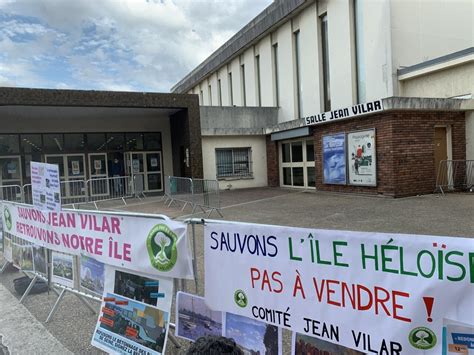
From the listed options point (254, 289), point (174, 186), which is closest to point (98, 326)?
point (254, 289)

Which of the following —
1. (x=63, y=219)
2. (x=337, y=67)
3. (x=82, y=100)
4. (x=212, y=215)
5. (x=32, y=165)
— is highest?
(x=337, y=67)

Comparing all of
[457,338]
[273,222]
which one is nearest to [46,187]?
[457,338]

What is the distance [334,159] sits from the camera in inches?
565

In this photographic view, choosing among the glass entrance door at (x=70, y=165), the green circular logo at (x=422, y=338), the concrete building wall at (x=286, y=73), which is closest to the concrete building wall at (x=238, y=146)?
the concrete building wall at (x=286, y=73)

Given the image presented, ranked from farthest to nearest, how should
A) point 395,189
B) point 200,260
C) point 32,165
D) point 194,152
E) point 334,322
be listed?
point 194,152 < point 395,189 < point 200,260 < point 32,165 < point 334,322

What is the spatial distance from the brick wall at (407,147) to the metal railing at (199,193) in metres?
5.71

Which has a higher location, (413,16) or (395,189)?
(413,16)

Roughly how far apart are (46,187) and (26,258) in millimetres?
1428

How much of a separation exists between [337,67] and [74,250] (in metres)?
15.5

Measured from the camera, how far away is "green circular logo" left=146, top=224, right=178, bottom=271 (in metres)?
3.00

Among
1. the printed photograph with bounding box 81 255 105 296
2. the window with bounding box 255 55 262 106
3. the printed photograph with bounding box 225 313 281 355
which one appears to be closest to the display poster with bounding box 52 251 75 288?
the printed photograph with bounding box 81 255 105 296

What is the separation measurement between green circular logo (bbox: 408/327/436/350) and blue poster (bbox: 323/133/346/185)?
40.7ft

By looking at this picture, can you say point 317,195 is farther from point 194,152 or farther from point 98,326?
point 98,326

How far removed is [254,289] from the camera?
2.54 metres
